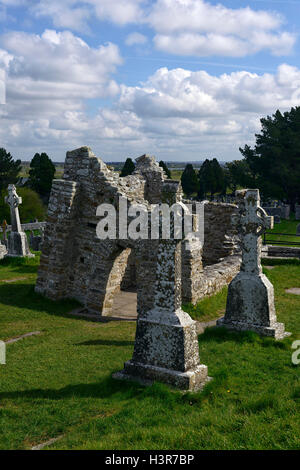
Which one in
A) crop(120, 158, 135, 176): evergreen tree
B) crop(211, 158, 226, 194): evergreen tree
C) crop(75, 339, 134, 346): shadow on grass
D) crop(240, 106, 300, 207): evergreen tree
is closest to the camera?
crop(75, 339, 134, 346): shadow on grass

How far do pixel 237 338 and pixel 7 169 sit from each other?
165ft

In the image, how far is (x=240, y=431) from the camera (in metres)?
4.31

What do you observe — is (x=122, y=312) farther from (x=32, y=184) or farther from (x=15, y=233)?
(x=32, y=184)

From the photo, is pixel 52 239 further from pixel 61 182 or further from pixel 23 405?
pixel 23 405

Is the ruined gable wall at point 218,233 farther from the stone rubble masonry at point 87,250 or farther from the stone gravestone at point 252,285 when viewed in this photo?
the stone gravestone at point 252,285

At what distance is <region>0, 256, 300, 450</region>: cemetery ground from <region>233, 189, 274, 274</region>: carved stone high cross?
139cm

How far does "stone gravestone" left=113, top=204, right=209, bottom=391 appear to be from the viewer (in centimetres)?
596

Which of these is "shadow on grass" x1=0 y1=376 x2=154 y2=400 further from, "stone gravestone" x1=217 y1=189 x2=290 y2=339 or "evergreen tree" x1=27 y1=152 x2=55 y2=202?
"evergreen tree" x1=27 y1=152 x2=55 y2=202

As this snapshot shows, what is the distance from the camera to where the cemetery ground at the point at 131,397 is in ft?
14.2

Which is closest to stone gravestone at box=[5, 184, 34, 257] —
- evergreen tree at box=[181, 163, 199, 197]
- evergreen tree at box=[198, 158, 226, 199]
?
evergreen tree at box=[181, 163, 199, 197]

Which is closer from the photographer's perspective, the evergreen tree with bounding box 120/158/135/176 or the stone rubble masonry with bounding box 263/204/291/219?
the stone rubble masonry with bounding box 263/204/291/219

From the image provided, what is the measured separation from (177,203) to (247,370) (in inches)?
108

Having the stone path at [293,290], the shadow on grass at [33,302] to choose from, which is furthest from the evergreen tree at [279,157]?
the shadow on grass at [33,302]
